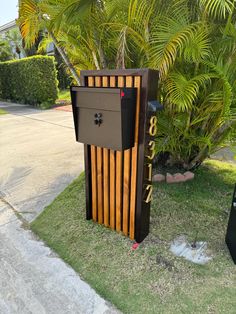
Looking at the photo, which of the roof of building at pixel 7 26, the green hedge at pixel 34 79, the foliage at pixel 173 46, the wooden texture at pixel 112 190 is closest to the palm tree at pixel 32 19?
the foliage at pixel 173 46

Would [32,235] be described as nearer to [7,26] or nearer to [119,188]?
[119,188]

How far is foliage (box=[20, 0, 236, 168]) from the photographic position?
7.10ft

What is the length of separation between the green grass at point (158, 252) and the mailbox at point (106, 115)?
2.97ft

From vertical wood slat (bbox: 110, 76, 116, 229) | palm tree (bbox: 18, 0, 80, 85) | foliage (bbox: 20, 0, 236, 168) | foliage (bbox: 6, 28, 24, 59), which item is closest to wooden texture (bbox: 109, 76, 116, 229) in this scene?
vertical wood slat (bbox: 110, 76, 116, 229)

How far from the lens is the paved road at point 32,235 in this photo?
1.72m

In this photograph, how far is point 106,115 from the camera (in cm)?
189

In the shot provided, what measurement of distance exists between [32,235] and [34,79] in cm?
983

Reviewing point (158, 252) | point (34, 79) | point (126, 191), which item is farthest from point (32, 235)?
point (34, 79)

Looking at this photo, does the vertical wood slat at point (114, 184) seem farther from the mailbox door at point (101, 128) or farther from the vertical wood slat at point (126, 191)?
the mailbox door at point (101, 128)

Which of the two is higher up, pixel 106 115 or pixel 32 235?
pixel 106 115

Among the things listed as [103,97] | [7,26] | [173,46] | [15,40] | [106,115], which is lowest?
[106,115]

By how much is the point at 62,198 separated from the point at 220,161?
247 centimetres

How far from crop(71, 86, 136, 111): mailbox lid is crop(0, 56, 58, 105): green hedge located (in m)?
9.72

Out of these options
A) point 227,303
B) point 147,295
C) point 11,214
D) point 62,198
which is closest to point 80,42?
point 62,198
